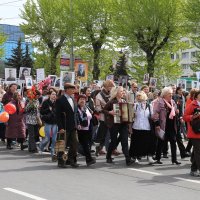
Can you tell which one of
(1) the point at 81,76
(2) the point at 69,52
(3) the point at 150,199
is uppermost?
(2) the point at 69,52

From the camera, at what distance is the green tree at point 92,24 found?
43.9 m

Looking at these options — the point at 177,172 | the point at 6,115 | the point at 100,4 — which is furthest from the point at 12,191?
Answer: the point at 100,4

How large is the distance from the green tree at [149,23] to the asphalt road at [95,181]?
2577 centimetres

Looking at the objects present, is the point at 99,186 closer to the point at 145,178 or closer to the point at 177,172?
the point at 145,178

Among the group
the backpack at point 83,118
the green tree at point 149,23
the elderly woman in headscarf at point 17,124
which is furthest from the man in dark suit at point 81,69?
the green tree at point 149,23

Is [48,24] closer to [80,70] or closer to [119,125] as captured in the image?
[80,70]

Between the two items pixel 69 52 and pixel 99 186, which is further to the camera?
pixel 69 52

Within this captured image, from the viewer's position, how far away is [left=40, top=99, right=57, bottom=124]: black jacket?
12.2 metres

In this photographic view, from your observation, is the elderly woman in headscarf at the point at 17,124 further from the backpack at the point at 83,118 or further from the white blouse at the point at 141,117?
the white blouse at the point at 141,117

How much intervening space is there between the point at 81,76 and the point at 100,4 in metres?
22.3

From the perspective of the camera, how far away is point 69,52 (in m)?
47.0

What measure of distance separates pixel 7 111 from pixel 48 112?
4.99ft

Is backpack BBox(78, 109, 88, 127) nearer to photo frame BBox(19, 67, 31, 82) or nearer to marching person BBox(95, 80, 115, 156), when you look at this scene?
marching person BBox(95, 80, 115, 156)

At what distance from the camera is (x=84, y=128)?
10.9 metres
